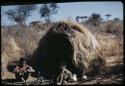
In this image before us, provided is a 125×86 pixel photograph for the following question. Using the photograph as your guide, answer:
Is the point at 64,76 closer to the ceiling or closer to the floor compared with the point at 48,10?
closer to the floor

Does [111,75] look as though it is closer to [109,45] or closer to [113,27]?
[109,45]

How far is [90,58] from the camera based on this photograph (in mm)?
3699

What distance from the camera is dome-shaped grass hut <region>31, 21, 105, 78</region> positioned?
3.68 meters

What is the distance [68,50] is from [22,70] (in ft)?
1.71

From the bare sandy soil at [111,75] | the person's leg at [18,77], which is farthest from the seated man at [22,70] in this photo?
the bare sandy soil at [111,75]

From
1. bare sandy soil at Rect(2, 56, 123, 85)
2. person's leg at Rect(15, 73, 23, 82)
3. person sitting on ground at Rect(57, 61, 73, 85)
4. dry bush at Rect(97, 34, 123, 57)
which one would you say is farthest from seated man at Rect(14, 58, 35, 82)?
dry bush at Rect(97, 34, 123, 57)

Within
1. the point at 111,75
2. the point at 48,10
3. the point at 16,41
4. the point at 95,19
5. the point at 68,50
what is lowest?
the point at 111,75

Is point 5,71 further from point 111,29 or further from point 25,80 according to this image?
point 111,29

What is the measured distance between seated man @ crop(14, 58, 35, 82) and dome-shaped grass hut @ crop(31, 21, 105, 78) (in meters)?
0.07

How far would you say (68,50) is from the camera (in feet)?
12.1

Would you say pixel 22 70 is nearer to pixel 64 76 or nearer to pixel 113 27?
pixel 64 76

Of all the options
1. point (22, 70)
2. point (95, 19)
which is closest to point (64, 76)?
point (22, 70)

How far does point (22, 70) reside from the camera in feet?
12.3

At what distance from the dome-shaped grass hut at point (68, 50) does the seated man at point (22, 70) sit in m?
0.07
